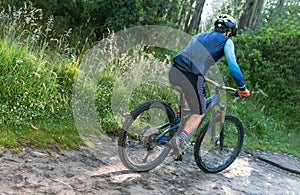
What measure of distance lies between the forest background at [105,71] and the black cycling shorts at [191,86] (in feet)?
5.00

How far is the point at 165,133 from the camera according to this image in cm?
432

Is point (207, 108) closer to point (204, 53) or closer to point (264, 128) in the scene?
point (204, 53)

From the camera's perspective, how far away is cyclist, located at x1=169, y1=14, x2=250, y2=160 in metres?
4.17

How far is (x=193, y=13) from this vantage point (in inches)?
478

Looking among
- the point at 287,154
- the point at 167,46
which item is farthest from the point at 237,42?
the point at 287,154

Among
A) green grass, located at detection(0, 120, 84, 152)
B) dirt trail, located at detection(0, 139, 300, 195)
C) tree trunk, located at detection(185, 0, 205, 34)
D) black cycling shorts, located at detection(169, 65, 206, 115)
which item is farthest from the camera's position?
tree trunk, located at detection(185, 0, 205, 34)

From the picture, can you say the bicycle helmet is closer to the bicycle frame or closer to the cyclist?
the cyclist

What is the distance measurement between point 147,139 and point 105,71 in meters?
2.41

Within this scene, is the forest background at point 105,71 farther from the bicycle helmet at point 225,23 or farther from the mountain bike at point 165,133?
the bicycle helmet at point 225,23

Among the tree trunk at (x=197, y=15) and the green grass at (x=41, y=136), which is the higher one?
the tree trunk at (x=197, y=15)

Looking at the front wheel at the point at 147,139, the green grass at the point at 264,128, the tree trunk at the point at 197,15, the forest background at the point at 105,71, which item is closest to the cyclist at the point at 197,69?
the front wheel at the point at 147,139

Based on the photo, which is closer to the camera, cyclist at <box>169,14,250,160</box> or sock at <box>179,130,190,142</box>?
cyclist at <box>169,14,250,160</box>

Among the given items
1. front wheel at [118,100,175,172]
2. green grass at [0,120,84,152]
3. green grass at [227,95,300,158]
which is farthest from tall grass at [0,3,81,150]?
green grass at [227,95,300,158]

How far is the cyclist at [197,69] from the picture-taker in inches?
164
